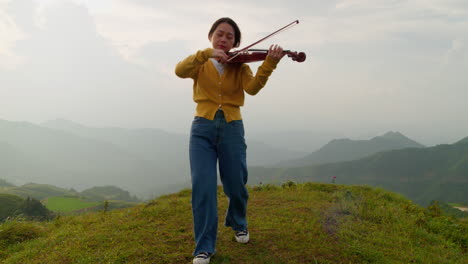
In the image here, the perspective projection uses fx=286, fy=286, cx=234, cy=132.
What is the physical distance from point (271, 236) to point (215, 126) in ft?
7.94

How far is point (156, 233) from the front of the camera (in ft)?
17.8

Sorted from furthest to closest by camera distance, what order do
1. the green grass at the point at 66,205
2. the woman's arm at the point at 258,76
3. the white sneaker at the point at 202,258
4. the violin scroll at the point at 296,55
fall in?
the green grass at the point at 66,205, the white sneaker at the point at 202,258, the woman's arm at the point at 258,76, the violin scroll at the point at 296,55

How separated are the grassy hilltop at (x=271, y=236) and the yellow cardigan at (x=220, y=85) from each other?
2.20 m

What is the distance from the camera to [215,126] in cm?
411

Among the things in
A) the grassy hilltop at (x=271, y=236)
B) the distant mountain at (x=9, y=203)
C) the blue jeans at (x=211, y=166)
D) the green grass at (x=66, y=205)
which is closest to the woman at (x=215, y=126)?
the blue jeans at (x=211, y=166)

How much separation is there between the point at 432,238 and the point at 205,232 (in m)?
4.45

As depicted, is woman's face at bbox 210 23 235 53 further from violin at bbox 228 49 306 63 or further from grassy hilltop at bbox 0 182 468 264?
grassy hilltop at bbox 0 182 468 264

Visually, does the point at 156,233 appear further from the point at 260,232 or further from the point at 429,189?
the point at 429,189

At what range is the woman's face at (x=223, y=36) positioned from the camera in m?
4.30

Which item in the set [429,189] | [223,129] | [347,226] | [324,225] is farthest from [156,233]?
[429,189]

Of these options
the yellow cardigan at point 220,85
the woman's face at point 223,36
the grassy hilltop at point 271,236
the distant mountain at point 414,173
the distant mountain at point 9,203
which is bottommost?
the distant mountain at point 414,173

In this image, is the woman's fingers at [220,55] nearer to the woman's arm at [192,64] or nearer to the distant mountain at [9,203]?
the woman's arm at [192,64]

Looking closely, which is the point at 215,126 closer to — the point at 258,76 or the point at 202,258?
the point at 258,76

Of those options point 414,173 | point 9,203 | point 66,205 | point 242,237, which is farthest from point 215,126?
point 414,173
